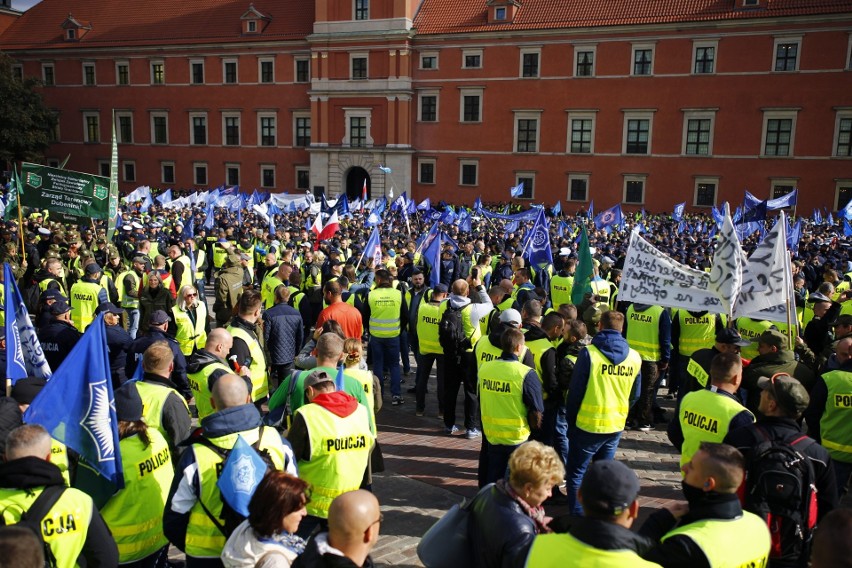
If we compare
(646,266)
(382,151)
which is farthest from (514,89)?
(646,266)

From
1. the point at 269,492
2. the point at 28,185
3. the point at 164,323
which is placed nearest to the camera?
the point at 269,492

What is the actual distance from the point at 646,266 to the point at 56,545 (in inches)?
208

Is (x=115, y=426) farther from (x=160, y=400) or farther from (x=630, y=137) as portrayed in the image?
(x=630, y=137)

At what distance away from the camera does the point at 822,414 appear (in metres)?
4.96

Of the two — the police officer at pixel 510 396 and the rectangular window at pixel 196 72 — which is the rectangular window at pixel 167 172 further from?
the police officer at pixel 510 396

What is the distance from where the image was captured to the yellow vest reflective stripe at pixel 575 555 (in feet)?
8.23

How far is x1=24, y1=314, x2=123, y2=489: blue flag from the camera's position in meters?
Answer: 3.49

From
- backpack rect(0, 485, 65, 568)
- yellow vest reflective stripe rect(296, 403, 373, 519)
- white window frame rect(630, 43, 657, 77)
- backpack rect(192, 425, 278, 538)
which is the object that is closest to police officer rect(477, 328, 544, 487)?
yellow vest reflective stripe rect(296, 403, 373, 519)

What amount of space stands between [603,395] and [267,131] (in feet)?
138

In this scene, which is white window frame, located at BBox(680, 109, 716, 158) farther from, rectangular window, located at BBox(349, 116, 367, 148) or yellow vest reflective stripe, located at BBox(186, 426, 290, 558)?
yellow vest reflective stripe, located at BBox(186, 426, 290, 558)

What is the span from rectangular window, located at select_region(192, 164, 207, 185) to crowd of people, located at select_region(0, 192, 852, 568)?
37882mm

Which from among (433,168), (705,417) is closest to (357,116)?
(433,168)

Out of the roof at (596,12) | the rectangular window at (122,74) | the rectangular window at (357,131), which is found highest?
the roof at (596,12)

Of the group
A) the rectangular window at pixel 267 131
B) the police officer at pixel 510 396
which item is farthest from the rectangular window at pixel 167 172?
the police officer at pixel 510 396
